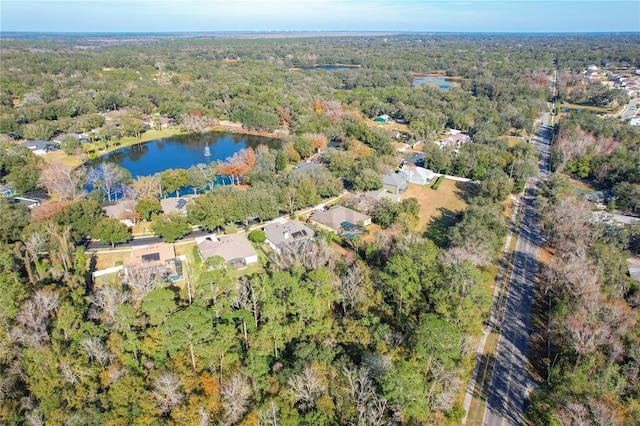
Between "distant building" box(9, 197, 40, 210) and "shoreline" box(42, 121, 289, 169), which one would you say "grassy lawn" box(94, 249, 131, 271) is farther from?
"shoreline" box(42, 121, 289, 169)

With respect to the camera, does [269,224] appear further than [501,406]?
Yes

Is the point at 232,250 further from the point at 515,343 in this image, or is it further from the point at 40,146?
the point at 40,146

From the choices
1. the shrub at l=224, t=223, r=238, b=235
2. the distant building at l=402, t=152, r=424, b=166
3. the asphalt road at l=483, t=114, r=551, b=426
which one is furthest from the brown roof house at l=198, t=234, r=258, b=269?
the distant building at l=402, t=152, r=424, b=166

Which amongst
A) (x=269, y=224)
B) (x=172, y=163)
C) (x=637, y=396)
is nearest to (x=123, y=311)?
(x=269, y=224)

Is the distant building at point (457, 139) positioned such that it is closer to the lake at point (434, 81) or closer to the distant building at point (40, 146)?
the lake at point (434, 81)

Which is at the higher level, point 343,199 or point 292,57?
point 292,57

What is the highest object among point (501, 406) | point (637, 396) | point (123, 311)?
point (123, 311)

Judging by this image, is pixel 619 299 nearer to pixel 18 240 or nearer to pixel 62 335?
pixel 62 335
